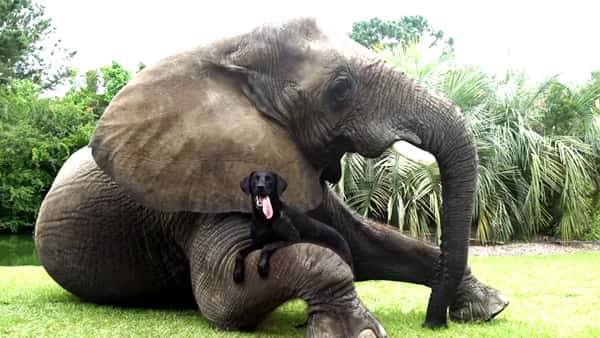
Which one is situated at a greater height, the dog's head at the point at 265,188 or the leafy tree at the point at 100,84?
the dog's head at the point at 265,188

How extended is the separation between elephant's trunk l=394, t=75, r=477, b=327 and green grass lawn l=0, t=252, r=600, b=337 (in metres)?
0.45

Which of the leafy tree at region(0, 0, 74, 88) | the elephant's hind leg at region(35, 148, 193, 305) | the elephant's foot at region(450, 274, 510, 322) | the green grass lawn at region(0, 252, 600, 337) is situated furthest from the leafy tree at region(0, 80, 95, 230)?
the elephant's foot at region(450, 274, 510, 322)

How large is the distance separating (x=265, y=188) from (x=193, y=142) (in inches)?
27.1

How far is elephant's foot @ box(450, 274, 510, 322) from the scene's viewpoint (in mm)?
4695

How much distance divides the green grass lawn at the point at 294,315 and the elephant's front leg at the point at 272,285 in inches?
6.9

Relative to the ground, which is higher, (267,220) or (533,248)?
(267,220)

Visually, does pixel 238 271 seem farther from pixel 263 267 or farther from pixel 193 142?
pixel 193 142

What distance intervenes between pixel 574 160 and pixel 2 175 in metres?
20.5

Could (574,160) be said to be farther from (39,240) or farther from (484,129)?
(39,240)

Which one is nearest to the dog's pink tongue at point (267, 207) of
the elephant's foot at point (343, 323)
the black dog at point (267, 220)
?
the black dog at point (267, 220)

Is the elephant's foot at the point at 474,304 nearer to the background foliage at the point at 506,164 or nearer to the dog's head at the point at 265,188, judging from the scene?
the dog's head at the point at 265,188

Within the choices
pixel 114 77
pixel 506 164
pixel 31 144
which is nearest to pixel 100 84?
pixel 114 77

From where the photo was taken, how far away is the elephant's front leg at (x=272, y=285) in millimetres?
3760

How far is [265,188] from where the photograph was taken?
3.74 metres
